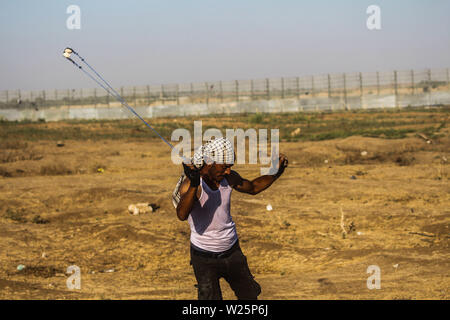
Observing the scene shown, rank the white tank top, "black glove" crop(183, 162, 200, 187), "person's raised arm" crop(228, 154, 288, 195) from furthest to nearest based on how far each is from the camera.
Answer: "person's raised arm" crop(228, 154, 288, 195)
the white tank top
"black glove" crop(183, 162, 200, 187)

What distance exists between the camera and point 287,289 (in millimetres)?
6738

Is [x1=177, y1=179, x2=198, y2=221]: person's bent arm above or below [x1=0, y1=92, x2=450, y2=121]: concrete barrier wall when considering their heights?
above

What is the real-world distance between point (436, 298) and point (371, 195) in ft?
23.9

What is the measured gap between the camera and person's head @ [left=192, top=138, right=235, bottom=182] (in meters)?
4.02

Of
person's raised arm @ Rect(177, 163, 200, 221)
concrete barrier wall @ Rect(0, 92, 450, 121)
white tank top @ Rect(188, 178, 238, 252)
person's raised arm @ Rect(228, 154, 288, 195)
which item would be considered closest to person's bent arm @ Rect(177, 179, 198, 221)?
person's raised arm @ Rect(177, 163, 200, 221)

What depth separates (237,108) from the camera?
4862 centimetres

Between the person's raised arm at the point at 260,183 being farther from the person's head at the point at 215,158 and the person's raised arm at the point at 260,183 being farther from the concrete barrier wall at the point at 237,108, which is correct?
the concrete barrier wall at the point at 237,108

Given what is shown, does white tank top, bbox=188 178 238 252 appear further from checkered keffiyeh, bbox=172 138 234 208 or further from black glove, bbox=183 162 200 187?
black glove, bbox=183 162 200 187

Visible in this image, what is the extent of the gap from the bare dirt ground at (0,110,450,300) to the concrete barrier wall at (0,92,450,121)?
2847cm

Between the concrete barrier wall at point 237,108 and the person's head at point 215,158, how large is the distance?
4281 centimetres

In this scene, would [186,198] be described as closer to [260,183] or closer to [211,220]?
[211,220]


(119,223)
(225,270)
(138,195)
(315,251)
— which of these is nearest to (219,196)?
(225,270)
